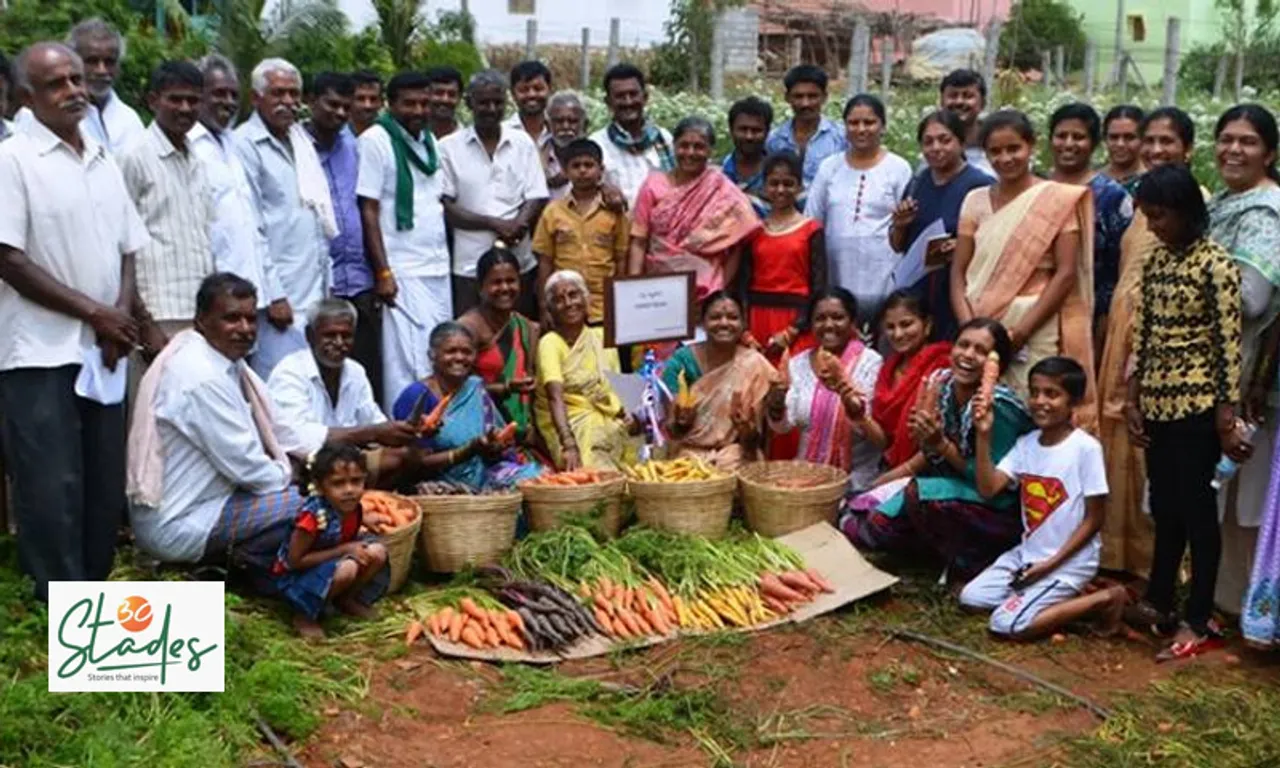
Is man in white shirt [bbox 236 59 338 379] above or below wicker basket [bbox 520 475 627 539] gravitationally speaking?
above

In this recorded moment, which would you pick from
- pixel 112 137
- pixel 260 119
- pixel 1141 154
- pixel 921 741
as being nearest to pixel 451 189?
pixel 260 119

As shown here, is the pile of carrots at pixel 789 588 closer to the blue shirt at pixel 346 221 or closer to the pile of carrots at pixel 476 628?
the pile of carrots at pixel 476 628

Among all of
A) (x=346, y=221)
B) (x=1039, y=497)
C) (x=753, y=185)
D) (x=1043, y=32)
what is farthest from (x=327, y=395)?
(x=1043, y=32)

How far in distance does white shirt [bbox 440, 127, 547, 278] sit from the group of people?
0.05ft

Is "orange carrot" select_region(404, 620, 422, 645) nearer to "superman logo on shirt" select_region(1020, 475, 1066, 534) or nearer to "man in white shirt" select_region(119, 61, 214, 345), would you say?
"man in white shirt" select_region(119, 61, 214, 345)

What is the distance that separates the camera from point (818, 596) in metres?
5.52

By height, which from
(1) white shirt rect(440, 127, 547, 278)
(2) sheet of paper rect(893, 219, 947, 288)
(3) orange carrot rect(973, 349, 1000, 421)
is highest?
(1) white shirt rect(440, 127, 547, 278)

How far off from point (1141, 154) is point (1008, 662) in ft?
7.77

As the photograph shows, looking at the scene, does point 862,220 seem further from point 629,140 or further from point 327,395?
point 327,395

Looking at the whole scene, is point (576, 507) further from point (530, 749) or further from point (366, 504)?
point (530, 749)

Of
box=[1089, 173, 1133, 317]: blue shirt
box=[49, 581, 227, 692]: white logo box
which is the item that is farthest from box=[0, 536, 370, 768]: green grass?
box=[1089, 173, 1133, 317]: blue shirt

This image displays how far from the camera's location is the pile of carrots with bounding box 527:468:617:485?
5883 mm

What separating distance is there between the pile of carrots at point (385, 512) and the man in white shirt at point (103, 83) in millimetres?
1843

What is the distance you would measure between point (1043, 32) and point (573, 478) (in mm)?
26895
